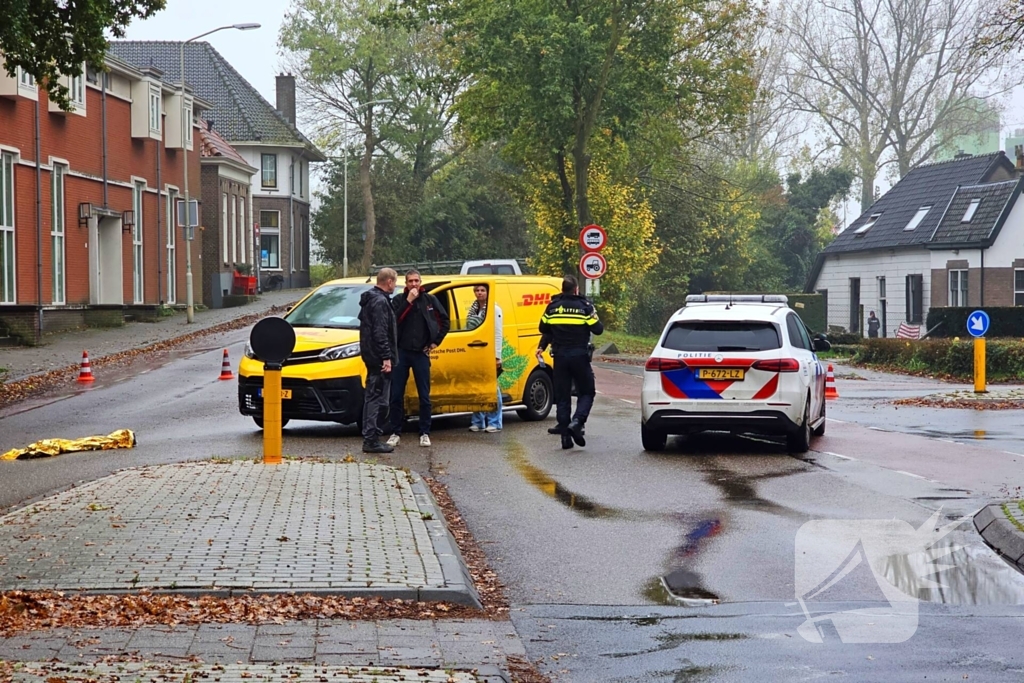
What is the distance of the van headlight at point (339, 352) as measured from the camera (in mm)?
15578

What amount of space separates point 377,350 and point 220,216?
44.2m

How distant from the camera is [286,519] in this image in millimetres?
9352

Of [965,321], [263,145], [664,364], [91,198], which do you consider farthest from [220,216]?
[664,364]

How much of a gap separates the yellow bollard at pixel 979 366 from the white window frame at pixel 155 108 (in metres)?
28.9

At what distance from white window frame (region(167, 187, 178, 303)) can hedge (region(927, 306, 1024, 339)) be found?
988 inches

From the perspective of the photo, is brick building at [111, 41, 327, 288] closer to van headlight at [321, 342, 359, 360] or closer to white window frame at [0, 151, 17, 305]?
white window frame at [0, 151, 17, 305]

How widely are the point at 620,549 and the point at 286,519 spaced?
2.26m

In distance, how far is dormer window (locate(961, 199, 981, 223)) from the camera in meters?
47.8

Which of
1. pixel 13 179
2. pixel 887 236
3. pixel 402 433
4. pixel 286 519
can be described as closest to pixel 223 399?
pixel 402 433

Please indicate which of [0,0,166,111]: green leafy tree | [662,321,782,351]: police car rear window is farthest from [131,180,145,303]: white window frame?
[662,321,782,351]: police car rear window

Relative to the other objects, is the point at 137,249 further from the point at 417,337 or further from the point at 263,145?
the point at 417,337

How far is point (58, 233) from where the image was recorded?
37.0 meters

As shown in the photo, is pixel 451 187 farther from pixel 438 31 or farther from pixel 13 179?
pixel 13 179

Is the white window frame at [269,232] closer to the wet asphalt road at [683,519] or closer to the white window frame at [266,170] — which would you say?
the white window frame at [266,170]
